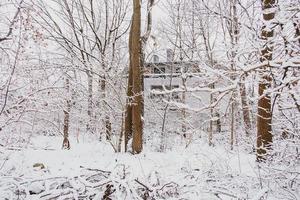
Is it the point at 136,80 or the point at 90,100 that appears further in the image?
the point at 90,100

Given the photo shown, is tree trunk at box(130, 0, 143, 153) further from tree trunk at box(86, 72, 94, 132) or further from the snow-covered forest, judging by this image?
tree trunk at box(86, 72, 94, 132)

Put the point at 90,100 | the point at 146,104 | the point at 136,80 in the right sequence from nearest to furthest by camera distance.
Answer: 1. the point at 136,80
2. the point at 90,100
3. the point at 146,104

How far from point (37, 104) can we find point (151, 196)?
4.44 meters

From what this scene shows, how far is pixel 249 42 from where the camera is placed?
3424 millimetres

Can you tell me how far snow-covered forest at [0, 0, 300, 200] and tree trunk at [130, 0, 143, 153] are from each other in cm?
3

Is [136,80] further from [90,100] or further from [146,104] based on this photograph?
[146,104]

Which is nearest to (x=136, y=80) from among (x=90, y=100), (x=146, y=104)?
(x=90, y=100)

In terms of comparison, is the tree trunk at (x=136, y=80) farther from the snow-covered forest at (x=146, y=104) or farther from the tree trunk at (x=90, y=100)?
the tree trunk at (x=90, y=100)

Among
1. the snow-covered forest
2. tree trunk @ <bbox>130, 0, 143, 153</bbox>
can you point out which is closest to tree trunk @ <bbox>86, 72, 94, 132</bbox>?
the snow-covered forest

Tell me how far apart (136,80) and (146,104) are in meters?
10.2

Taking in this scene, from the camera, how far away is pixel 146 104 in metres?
21.4

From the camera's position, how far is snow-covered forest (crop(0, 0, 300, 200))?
3523mm

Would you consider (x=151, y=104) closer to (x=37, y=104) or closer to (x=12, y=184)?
(x=37, y=104)

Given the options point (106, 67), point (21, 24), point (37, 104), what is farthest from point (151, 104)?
point (21, 24)
